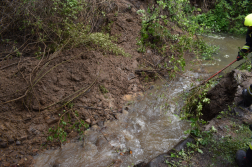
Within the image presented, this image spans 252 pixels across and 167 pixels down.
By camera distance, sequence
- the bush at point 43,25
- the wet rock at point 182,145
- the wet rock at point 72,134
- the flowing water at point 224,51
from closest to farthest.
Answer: the wet rock at point 182,145 → the wet rock at point 72,134 → the bush at point 43,25 → the flowing water at point 224,51

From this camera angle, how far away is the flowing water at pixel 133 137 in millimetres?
2994

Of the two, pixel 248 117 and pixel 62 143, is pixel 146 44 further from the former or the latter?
pixel 62 143

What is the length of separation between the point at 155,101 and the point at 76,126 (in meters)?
2.20

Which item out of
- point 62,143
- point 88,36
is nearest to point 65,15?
point 88,36

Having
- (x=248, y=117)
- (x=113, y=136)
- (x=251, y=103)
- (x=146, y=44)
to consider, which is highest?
(x=146, y=44)

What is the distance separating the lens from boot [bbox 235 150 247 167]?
8.16 feet

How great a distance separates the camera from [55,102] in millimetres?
3518

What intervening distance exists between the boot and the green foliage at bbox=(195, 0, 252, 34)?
8.57 meters

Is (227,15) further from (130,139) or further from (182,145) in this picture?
(130,139)

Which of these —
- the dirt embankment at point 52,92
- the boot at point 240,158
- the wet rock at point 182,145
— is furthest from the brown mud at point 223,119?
the dirt embankment at point 52,92

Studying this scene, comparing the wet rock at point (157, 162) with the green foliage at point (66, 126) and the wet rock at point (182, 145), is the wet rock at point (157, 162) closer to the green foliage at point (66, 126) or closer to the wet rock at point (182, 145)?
the wet rock at point (182, 145)

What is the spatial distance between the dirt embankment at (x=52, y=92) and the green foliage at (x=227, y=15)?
6848mm

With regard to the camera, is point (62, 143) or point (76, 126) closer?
point (62, 143)

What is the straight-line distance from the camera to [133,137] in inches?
138
